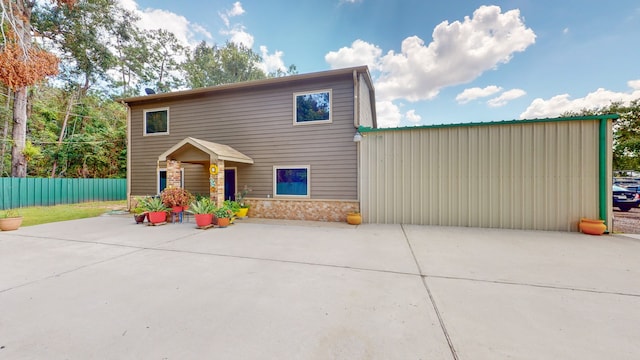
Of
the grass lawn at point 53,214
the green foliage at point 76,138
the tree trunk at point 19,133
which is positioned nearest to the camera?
the grass lawn at point 53,214

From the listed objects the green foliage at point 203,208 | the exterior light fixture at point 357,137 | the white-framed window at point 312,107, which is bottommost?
the green foliage at point 203,208

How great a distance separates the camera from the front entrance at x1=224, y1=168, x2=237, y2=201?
905cm

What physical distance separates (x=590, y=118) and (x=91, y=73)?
25.9 meters

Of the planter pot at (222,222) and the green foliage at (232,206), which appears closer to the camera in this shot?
the planter pot at (222,222)

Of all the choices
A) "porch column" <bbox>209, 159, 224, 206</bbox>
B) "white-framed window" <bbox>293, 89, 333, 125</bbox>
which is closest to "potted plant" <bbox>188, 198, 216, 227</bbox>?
"porch column" <bbox>209, 159, 224, 206</bbox>

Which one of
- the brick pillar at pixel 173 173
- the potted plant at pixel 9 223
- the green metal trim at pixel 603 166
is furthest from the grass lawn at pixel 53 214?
the green metal trim at pixel 603 166

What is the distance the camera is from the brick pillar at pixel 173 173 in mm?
7988

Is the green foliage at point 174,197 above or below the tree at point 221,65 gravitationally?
below

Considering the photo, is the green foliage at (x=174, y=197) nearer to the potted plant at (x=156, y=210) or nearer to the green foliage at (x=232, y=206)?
the potted plant at (x=156, y=210)

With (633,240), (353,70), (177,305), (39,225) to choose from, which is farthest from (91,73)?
(633,240)

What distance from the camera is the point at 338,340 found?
6.26 ft

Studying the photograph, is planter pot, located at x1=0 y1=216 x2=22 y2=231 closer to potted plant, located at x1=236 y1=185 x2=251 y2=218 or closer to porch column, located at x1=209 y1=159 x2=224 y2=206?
porch column, located at x1=209 y1=159 x2=224 y2=206

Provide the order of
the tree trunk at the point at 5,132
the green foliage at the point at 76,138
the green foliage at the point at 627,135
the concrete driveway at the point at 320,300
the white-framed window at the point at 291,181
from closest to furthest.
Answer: the concrete driveway at the point at 320,300
the white-framed window at the point at 291,181
the green foliage at the point at 627,135
the tree trunk at the point at 5,132
the green foliage at the point at 76,138

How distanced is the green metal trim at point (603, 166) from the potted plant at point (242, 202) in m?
10.1
